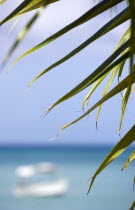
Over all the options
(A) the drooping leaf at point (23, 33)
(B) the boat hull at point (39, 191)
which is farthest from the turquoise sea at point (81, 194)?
(A) the drooping leaf at point (23, 33)

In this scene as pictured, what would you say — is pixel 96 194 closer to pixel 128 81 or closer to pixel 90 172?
pixel 90 172

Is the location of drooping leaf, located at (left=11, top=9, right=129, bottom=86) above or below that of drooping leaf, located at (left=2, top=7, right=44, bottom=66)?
above

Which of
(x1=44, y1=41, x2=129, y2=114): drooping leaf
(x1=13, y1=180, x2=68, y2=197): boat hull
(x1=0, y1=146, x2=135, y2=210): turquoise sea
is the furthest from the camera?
(x1=13, y1=180, x2=68, y2=197): boat hull

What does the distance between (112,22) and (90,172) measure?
31231mm

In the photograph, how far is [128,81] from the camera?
28.4 inches

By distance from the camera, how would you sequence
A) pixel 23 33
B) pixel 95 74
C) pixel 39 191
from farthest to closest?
pixel 39 191 < pixel 95 74 < pixel 23 33

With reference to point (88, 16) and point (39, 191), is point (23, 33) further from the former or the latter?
point (39, 191)

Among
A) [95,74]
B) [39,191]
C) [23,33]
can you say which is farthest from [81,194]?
[23,33]

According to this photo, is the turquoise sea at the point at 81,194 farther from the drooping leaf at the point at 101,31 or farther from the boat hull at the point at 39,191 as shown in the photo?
the drooping leaf at the point at 101,31

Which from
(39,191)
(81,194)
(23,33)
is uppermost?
(39,191)

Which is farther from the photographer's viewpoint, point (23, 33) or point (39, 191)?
point (39, 191)

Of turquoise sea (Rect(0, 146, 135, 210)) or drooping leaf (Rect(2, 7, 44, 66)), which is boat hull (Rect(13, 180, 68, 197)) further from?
drooping leaf (Rect(2, 7, 44, 66))

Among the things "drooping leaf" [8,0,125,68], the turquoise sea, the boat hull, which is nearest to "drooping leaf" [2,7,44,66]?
"drooping leaf" [8,0,125,68]

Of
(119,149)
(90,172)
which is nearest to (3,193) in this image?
(90,172)
